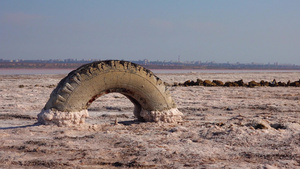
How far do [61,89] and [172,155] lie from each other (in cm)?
227

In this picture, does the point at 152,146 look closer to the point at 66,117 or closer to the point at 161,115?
the point at 161,115

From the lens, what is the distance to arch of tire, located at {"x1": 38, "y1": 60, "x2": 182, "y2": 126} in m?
5.75

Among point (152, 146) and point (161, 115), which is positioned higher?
point (161, 115)

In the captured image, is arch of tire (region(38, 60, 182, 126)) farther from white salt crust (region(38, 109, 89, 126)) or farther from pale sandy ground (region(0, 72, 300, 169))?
pale sandy ground (region(0, 72, 300, 169))

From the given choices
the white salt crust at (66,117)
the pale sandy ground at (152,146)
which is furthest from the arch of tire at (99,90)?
the pale sandy ground at (152,146)

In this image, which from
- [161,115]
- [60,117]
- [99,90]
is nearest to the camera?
[60,117]

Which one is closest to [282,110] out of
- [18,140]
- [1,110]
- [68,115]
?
[68,115]

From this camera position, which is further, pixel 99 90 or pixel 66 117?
pixel 99 90

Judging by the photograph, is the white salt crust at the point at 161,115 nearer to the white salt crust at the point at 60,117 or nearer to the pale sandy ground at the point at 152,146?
the pale sandy ground at the point at 152,146

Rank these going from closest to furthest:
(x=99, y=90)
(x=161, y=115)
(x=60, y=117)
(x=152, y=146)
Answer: (x=152, y=146), (x=60, y=117), (x=99, y=90), (x=161, y=115)

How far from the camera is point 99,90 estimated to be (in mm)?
5914

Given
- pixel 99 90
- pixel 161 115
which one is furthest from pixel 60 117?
pixel 161 115

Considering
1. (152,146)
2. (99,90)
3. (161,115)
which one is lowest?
(152,146)

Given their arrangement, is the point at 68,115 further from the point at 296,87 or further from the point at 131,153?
the point at 296,87
